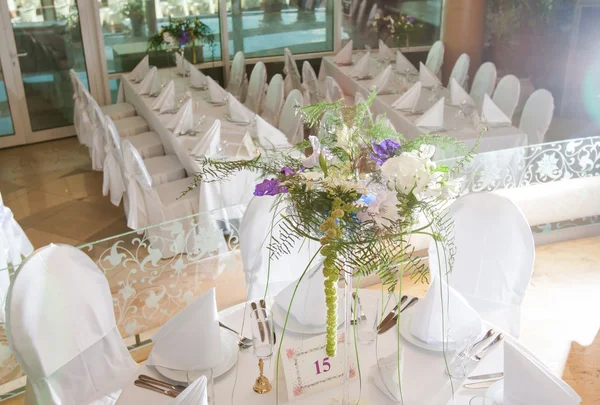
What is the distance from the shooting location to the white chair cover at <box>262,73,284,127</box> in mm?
5957

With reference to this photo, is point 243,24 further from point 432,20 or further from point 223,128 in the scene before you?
point 223,128

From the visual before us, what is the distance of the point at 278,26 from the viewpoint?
7.52 m

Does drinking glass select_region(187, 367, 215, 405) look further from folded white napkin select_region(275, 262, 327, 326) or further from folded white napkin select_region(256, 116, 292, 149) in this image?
folded white napkin select_region(256, 116, 292, 149)

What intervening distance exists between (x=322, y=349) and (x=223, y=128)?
3.13 m

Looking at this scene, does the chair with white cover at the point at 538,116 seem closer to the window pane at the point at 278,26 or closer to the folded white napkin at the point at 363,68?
the folded white napkin at the point at 363,68

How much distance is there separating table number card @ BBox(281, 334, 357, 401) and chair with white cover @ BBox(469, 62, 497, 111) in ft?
14.4

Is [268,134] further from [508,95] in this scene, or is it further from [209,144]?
[508,95]

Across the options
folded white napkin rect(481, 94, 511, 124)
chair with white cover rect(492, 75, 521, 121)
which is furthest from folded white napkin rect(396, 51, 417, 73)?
folded white napkin rect(481, 94, 511, 124)

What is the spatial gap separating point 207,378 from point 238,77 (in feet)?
17.7

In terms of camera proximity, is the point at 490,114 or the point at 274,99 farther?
the point at 274,99

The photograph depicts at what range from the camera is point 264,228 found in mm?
2814

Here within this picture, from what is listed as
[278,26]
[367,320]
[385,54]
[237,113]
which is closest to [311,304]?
[367,320]

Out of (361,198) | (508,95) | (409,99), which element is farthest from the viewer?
(508,95)

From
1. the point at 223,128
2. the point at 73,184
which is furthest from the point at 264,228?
the point at 73,184
